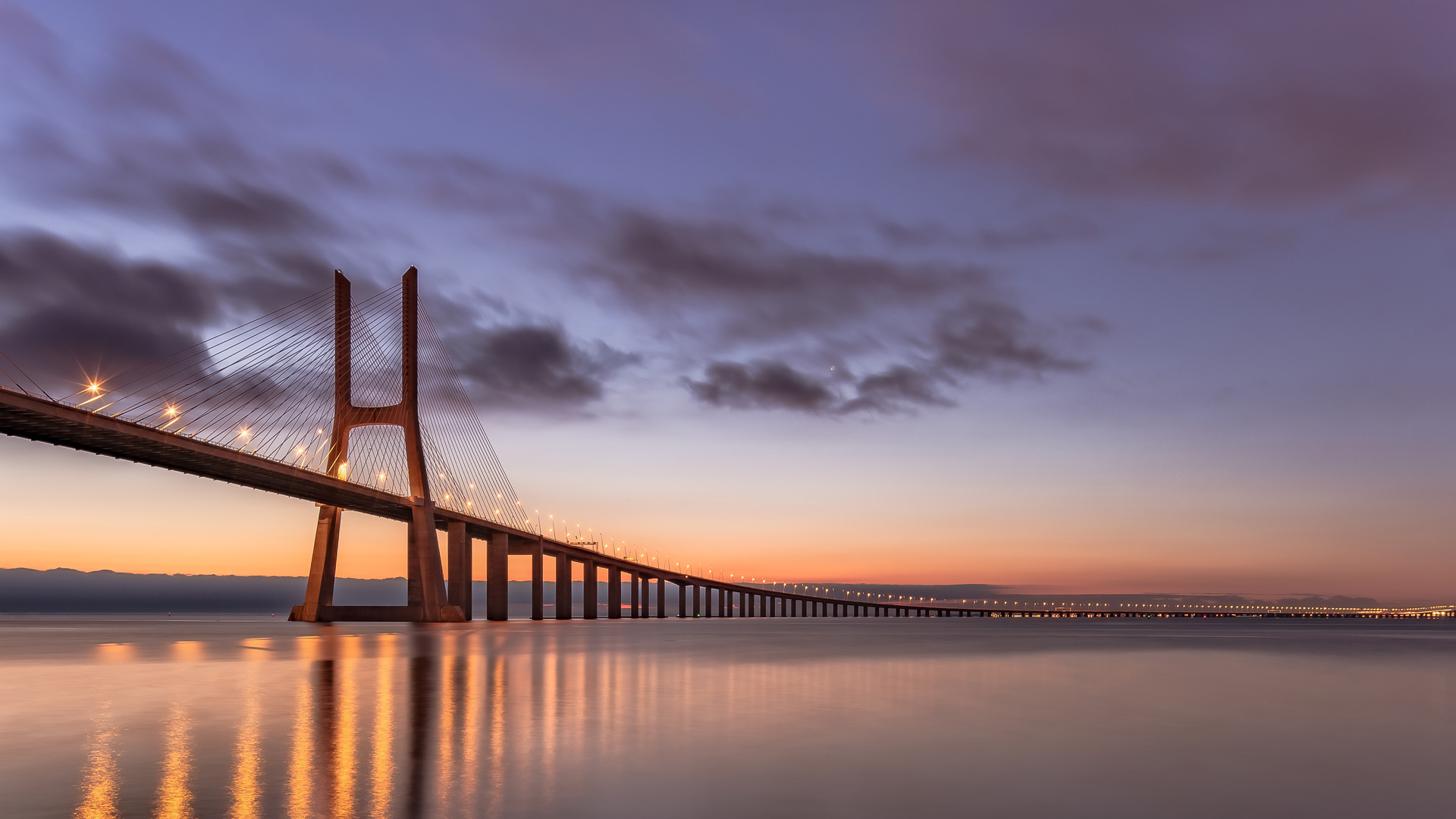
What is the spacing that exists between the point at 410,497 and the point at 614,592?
80951mm

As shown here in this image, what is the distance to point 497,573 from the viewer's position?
4473 inches

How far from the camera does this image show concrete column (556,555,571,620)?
468ft

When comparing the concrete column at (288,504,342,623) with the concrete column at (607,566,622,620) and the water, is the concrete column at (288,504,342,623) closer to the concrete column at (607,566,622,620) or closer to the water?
the water

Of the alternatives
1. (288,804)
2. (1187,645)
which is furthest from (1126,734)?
(1187,645)

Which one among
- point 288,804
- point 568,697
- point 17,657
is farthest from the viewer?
point 17,657

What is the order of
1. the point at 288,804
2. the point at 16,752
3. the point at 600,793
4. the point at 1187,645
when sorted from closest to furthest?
the point at 288,804 < the point at 600,793 < the point at 16,752 < the point at 1187,645

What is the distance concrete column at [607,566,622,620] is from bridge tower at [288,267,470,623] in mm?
66865

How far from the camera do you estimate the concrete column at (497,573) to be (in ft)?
370

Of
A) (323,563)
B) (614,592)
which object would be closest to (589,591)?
(614,592)

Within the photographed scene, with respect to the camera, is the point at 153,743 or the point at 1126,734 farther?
the point at 1126,734

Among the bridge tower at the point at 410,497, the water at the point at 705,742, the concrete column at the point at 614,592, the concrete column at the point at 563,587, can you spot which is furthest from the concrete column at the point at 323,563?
the concrete column at the point at 614,592

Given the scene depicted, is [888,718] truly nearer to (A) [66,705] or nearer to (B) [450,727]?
(B) [450,727]

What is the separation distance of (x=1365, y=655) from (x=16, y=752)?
182ft

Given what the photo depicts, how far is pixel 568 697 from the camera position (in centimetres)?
2161
